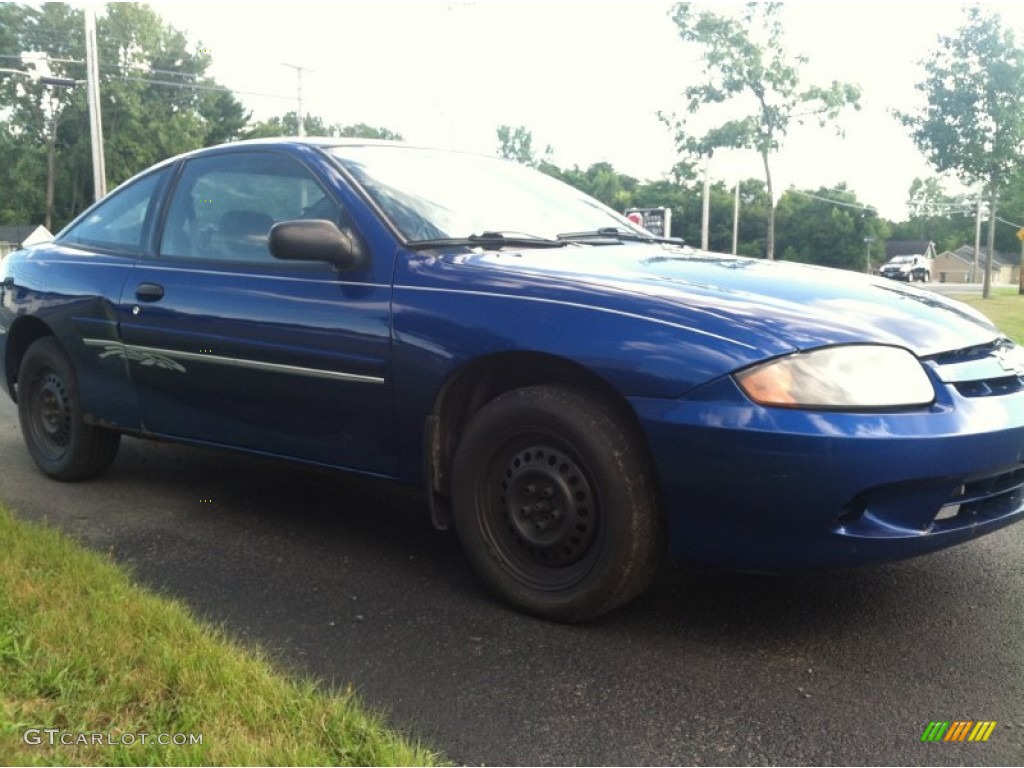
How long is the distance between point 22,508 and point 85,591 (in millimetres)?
1535

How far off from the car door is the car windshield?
0.20m

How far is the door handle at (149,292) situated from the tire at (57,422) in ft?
2.27

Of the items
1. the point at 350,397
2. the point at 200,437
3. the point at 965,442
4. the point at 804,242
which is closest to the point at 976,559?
the point at 965,442

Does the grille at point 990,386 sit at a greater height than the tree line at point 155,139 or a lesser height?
lesser

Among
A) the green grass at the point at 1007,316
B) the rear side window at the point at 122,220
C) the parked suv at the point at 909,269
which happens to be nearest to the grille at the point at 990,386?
the rear side window at the point at 122,220

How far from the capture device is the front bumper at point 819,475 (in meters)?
2.62

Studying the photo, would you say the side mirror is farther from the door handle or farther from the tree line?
the tree line

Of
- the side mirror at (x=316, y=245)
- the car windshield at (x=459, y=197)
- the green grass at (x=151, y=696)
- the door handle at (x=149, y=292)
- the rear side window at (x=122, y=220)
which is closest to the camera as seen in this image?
the green grass at (x=151, y=696)

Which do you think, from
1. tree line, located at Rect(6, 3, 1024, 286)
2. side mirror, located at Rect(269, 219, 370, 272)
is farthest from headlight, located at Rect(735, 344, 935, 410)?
tree line, located at Rect(6, 3, 1024, 286)

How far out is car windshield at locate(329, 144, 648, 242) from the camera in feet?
12.0

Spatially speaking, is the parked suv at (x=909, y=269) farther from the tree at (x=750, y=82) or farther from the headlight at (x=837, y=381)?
the headlight at (x=837, y=381)

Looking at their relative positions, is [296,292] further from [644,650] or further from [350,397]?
[644,650]

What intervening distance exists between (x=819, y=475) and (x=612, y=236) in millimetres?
1718

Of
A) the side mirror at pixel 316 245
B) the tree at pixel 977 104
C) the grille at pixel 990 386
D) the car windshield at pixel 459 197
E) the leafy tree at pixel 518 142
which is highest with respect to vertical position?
the leafy tree at pixel 518 142
